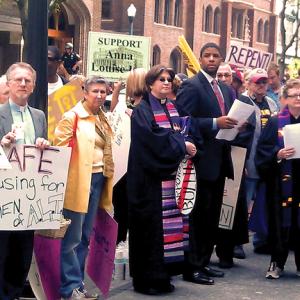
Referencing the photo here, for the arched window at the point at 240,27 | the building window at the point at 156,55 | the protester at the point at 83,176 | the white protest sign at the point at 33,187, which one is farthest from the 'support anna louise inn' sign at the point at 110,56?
the arched window at the point at 240,27

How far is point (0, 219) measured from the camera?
522 cm

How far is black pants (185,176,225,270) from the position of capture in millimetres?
7242

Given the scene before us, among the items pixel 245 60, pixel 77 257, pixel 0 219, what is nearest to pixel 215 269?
pixel 77 257

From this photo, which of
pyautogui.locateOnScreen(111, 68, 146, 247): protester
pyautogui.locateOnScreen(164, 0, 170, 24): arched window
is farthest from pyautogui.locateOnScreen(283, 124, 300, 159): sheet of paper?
pyautogui.locateOnScreen(164, 0, 170, 24): arched window

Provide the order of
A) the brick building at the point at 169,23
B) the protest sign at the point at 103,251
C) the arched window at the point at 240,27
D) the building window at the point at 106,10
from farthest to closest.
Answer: the arched window at the point at 240,27, the building window at the point at 106,10, the brick building at the point at 169,23, the protest sign at the point at 103,251

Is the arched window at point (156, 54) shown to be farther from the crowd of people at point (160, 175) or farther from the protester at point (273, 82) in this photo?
the crowd of people at point (160, 175)

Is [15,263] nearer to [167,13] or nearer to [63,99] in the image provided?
[63,99]

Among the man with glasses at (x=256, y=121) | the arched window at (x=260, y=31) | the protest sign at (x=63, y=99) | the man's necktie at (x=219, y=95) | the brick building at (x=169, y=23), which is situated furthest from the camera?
the arched window at (x=260, y=31)

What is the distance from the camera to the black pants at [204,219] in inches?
285

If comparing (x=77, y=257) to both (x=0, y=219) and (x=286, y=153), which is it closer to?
(x=0, y=219)

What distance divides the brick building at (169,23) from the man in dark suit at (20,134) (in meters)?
24.5

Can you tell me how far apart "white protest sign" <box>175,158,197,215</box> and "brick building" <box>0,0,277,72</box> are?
23.5 meters

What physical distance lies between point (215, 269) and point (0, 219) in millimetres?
3028

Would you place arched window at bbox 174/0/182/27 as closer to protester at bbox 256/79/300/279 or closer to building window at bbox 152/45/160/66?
building window at bbox 152/45/160/66
